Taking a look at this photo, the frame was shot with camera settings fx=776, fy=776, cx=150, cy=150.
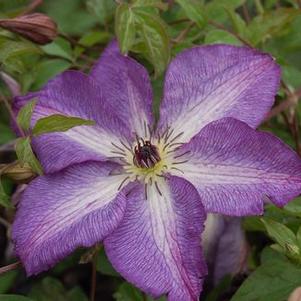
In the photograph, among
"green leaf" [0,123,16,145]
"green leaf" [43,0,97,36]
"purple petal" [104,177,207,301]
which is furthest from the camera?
"green leaf" [43,0,97,36]

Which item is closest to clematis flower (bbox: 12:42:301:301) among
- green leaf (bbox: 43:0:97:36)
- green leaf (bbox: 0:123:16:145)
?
green leaf (bbox: 0:123:16:145)

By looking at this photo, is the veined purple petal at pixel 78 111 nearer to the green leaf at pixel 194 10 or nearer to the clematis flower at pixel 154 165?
the clematis flower at pixel 154 165

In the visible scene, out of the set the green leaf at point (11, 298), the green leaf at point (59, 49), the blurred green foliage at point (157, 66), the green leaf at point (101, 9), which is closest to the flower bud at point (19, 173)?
the blurred green foliage at point (157, 66)

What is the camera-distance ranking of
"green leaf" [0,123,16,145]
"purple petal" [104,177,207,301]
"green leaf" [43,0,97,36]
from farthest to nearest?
"green leaf" [43,0,97,36] → "green leaf" [0,123,16,145] → "purple petal" [104,177,207,301]

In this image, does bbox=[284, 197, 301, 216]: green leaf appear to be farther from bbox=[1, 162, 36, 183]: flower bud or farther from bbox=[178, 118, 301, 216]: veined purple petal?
bbox=[1, 162, 36, 183]: flower bud

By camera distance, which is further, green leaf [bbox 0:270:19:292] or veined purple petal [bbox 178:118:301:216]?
green leaf [bbox 0:270:19:292]

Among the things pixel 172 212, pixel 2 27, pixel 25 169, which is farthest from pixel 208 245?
pixel 2 27

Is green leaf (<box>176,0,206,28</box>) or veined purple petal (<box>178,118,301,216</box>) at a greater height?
green leaf (<box>176,0,206,28</box>)

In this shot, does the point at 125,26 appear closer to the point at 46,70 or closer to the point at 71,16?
the point at 46,70
